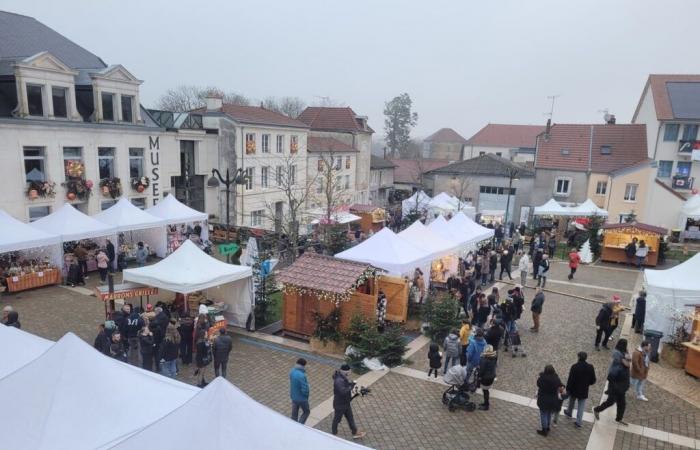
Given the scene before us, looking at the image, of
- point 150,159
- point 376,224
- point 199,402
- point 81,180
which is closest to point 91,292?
point 81,180

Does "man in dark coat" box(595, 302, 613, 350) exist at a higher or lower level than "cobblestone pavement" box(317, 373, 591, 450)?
higher

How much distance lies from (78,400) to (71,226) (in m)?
13.4

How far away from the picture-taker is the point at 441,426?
8.58 m

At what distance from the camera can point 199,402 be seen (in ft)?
17.4

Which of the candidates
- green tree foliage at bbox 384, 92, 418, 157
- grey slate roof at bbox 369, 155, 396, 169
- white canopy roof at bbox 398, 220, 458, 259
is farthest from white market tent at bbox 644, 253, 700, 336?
green tree foliage at bbox 384, 92, 418, 157

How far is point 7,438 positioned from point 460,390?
733 cm

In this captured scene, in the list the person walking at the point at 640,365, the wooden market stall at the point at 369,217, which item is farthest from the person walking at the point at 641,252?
the wooden market stall at the point at 369,217

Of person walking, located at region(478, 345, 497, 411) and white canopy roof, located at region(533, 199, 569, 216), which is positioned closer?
person walking, located at region(478, 345, 497, 411)

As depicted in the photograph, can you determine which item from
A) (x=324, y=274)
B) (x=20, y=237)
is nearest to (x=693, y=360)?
(x=324, y=274)

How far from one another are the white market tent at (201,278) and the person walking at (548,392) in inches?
326

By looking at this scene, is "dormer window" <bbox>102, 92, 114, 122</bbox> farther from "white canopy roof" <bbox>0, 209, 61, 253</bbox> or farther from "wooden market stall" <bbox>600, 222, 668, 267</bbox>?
"wooden market stall" <bbox>600, 222, 668, 267</bbox>

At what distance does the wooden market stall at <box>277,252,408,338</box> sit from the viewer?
12.3 metres

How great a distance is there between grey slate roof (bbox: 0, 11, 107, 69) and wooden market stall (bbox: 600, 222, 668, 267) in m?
28.0

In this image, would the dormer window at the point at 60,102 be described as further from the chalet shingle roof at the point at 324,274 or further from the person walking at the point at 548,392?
the person walking at the point at 548,392
